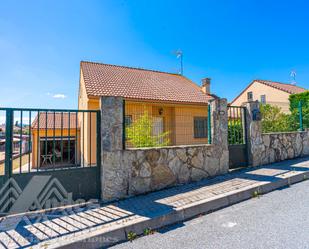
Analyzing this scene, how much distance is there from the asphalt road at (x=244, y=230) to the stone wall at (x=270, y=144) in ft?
10.3

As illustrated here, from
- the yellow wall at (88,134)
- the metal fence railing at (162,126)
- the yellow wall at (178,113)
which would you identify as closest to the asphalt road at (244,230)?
the metal fence railing at (162,126)

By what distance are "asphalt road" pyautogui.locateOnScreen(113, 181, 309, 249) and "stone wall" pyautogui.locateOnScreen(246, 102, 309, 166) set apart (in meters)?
3.15

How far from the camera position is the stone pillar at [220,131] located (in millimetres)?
6340

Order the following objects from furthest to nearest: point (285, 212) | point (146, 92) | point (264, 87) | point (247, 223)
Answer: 1. point (264, 87)
2. point (146, 92)
3. point (285, 212)
4. point (247, 223)

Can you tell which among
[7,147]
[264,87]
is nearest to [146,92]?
[7,147]

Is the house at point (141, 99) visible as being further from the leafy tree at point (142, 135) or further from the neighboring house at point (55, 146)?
the leafy tree at point (142, 135)

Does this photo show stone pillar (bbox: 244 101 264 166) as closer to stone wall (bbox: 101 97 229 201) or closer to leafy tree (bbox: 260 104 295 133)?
stone wall (bbox: 101 97 229 201)

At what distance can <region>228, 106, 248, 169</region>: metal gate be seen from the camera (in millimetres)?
6965

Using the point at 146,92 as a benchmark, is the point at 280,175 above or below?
below

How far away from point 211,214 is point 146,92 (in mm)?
9428

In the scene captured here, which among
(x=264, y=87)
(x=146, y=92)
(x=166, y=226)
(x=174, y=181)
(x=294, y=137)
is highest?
(x=264, y=87)

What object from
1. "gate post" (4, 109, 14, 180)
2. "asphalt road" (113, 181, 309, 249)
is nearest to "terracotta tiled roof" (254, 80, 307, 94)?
"asphalt road" (113, 181, 309, 249)

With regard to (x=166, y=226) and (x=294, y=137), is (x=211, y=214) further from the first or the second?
(x=294, y=137)

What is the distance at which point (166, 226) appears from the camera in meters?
3.50
